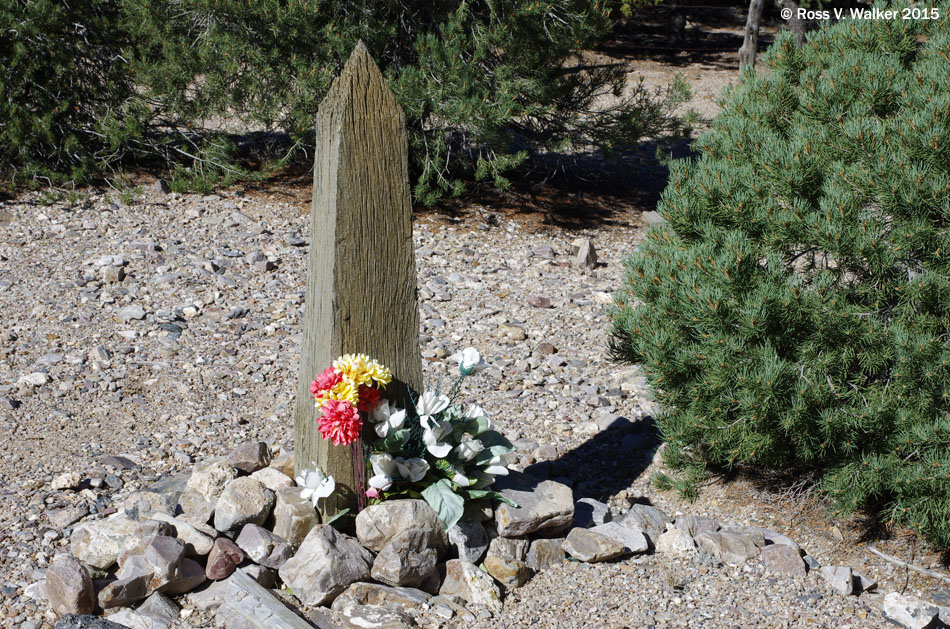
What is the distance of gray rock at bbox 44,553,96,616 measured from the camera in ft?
9.39

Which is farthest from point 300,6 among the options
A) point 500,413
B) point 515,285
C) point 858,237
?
point 858,237

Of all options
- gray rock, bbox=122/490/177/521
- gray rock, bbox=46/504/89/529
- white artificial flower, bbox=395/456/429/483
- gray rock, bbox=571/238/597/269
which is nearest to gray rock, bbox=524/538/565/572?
white artificial flower, bbox=395/456/429/483

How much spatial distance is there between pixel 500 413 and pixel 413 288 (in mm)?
1592

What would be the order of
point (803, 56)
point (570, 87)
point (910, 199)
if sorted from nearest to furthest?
1. point (910, 199)
2. point (803, 56)
3. point (570, 87)

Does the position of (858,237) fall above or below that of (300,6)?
below

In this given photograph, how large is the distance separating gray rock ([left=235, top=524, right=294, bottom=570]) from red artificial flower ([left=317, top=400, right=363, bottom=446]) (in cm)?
48

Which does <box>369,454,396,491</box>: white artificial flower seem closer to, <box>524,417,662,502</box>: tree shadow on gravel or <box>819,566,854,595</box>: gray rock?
<box>524,417,662,502</box>: tree shadow on gravel

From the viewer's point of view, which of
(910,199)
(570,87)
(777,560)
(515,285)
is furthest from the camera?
(570,87)

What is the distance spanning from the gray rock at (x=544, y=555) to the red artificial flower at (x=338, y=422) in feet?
2.94

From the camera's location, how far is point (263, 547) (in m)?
3.21

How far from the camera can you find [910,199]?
316 cm

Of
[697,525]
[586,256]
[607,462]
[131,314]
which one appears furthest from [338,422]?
[586,256]

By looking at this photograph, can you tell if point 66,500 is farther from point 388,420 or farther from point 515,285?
point 515,285

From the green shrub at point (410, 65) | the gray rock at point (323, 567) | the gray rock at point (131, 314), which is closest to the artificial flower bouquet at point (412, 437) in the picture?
the gray rock at point (323, 567)
